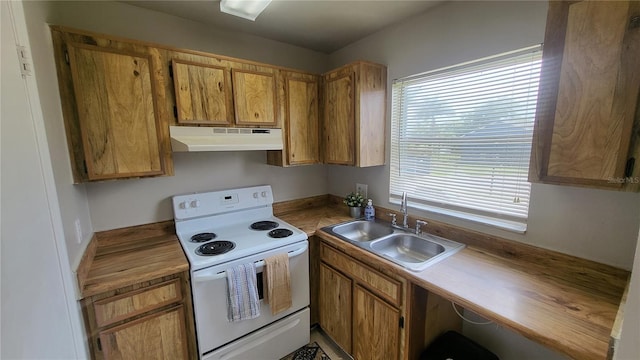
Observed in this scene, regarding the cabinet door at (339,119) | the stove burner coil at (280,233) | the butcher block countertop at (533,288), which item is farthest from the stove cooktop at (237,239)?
the cabinet door at (339,119)

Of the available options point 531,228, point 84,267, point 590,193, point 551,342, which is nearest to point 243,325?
point 84,267

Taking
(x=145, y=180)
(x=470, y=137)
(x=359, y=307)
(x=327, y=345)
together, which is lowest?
(x=327, y=345)

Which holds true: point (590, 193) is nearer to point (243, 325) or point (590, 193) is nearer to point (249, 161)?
point (243, 325)

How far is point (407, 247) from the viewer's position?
1.90 metres

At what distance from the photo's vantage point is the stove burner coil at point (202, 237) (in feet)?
5.96

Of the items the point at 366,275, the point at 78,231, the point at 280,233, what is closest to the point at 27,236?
the point at 78,231

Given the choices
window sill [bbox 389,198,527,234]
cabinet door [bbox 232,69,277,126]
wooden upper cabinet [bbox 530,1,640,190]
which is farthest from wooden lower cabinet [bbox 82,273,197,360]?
wooden upper cabinet [bbox 530,1,640,190]

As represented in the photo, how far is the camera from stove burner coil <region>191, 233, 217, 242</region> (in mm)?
1816

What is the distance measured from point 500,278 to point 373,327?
2.61 feet

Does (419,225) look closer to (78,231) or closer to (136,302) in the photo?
(136,302)

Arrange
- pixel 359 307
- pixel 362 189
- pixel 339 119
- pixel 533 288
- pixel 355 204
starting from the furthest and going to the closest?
pixel 362 189 → pixel 355 204 → pixel 339 119 → pixel 359 307 → pixel 533 288

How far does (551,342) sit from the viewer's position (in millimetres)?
879

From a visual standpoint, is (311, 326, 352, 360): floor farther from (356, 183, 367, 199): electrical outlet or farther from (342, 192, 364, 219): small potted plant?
(356, 183, 367, 199): electrical outlet

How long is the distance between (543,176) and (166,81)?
2.14 meters
